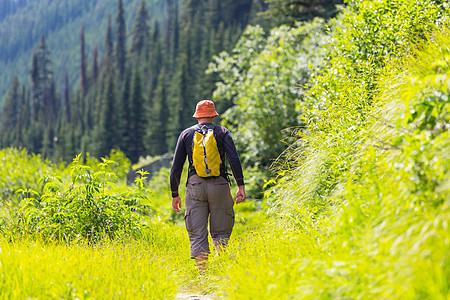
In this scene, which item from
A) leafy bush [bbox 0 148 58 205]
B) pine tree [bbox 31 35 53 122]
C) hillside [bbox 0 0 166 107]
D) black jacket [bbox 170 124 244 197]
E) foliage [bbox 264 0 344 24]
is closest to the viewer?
black jacket [bbox 170 124 244 197]

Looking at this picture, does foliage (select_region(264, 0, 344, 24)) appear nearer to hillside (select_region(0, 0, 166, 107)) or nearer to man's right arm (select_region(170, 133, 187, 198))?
man's right arm (select_region(170, 133, 187, 198))

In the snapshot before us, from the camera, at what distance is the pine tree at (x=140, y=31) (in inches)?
3526

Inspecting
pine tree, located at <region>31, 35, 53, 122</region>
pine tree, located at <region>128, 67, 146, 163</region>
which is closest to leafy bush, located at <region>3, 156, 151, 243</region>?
pine tree, located at <region>128, 67, 146, 163</region>

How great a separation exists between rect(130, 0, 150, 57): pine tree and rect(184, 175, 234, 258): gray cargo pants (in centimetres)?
8682

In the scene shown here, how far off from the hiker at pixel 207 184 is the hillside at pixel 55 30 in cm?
13962

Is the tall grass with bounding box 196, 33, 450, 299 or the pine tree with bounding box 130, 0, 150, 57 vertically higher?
the pine tree with bounding box 130, 0, 150, 57

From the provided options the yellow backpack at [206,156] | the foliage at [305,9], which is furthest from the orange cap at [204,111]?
the foliage at [305,9]

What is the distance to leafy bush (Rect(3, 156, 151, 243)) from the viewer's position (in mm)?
6301

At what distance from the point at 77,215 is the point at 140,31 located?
292 ft

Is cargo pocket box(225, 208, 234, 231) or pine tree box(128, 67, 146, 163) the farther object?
pine tree box(128, 67, 146, 163)

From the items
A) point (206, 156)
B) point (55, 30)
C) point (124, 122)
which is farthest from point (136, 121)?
point (55, 30)

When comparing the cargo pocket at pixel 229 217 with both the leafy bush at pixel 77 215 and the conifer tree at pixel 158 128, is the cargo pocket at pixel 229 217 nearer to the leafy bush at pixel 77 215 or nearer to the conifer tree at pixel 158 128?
the leafy bush at pixel 77 215

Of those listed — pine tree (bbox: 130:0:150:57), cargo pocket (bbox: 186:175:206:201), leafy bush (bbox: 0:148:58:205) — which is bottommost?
leafy bush (bbox: 0:148:58:205)

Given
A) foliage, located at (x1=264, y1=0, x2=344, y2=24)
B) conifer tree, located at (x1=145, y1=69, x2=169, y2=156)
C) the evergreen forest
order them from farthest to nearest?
conifer tree, located at (x1=145, y1=69, x2=169, y2=156), foliage, located at (x1=264, y1=0, x2=344, y2=24), the evergreen forest
